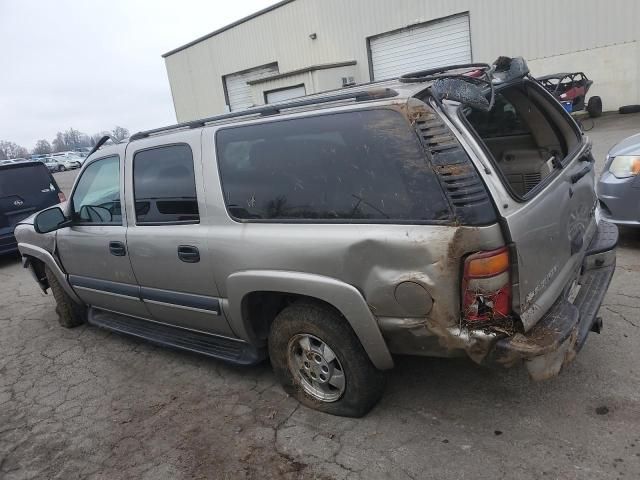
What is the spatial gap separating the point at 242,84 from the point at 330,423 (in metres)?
26.5

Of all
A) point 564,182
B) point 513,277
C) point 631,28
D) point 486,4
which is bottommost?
point 513,277

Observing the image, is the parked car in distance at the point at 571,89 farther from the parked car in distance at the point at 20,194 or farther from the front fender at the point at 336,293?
the front fender at the point at 336,293

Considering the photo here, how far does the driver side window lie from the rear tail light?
2.65 meters

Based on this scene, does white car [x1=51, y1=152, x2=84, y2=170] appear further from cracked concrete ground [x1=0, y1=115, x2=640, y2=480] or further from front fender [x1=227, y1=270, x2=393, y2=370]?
front fender [x1=227, y1=270, x2=393, y2=370]

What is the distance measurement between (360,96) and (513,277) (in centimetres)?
115

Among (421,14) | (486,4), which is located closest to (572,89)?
(486,4)

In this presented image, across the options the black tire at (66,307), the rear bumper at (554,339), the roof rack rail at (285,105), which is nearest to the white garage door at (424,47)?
the black tire at (66,307)

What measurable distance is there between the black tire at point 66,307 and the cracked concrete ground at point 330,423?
2.95 feet

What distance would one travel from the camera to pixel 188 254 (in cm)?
319

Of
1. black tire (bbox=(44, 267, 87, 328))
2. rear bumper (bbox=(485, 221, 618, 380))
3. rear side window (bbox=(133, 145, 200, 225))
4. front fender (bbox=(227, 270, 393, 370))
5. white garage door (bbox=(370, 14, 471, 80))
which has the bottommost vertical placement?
black tire (bbox=(44, 267, 87, 328))

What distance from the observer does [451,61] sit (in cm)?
1922

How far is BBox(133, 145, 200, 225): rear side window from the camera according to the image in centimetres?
320

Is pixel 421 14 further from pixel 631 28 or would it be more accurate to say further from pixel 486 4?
pixel 631 28

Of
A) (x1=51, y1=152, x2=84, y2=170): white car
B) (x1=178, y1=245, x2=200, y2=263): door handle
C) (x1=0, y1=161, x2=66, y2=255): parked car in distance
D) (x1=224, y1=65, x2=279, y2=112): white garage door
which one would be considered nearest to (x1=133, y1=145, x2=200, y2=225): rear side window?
(x1=178, y1=245, x2=200, y2=263): door handle
